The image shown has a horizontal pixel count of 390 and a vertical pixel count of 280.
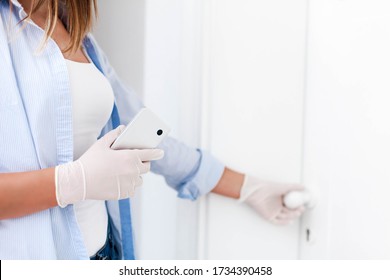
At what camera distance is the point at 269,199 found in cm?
112

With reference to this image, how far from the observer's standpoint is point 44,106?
804mm

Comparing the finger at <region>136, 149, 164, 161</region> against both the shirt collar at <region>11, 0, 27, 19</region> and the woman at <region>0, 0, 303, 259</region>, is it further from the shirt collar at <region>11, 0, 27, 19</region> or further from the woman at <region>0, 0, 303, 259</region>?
the shirt collar at <region>11, 0, 27, 19</region>

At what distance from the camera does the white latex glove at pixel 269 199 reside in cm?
111

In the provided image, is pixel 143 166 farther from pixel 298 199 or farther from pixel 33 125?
pixel 298 199

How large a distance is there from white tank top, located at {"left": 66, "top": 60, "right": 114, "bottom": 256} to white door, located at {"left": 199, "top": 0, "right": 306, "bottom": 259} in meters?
0.27

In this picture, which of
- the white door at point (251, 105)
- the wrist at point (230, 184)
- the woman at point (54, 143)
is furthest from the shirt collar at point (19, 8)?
the wrist at point (230, 184)

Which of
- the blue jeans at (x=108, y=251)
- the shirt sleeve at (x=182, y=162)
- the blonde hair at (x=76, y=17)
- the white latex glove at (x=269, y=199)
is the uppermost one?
the blonde hair at (x=76, y=17)

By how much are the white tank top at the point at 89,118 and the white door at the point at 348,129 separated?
436mm

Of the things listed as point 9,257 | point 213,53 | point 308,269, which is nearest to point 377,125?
point 308,269

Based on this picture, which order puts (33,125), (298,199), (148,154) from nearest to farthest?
(33,125)
(148,154)
(298,199)

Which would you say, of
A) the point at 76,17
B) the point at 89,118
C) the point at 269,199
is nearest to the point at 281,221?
the point at 269,199

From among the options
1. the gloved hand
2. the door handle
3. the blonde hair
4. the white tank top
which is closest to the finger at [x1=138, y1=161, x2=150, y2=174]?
the gloved hand

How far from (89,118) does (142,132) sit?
95mm

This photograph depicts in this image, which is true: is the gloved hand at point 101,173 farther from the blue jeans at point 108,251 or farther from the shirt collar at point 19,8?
the shirt collar at point 19,8
